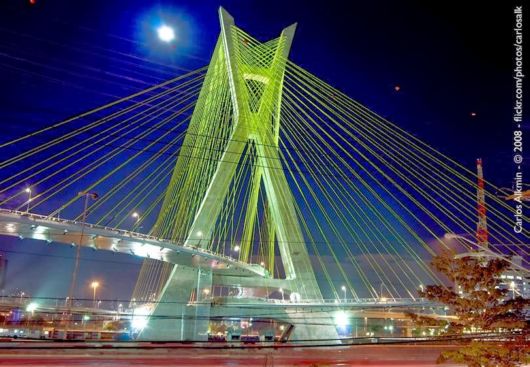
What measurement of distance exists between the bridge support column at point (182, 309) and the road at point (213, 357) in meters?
3.83

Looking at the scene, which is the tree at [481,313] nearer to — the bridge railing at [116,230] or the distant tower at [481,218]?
the distant tower at [481,218]

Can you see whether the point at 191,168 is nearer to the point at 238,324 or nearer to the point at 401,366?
the point at 401,366

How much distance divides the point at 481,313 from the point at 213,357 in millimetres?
14927

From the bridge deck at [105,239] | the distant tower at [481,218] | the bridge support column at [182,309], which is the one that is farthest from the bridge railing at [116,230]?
the distant tower at [481,218]

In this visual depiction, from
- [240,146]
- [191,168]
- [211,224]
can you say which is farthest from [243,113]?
[211,224]

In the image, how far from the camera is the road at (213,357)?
20891 mm

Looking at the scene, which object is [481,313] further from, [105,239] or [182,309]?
[182,309]

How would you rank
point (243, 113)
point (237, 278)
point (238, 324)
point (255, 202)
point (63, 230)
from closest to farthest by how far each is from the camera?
point (63, 230) → point (243, 113) → point (255, 202) → point (237, 278) → point (238, 324)

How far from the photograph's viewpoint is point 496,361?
1457 cm

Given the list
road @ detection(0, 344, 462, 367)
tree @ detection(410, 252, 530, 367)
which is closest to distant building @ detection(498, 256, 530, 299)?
tree @ detection(410, 252, 530, 367)

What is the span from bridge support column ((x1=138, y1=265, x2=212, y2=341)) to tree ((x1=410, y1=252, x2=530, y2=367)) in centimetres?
2049

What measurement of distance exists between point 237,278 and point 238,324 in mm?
41243

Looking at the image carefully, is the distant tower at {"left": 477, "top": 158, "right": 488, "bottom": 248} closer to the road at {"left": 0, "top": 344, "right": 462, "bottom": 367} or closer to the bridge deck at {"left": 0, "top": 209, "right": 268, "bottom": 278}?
the road at {"left": 0, "top": 344, "right": 462, "bottom": 367}

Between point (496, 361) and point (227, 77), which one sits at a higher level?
point (227, 77)
